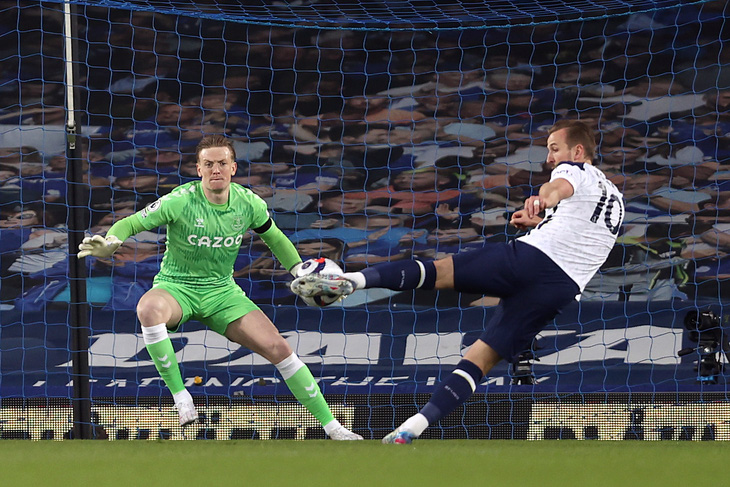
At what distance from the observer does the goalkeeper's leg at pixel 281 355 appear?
4680 millimetres

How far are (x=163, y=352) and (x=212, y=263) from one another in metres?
0.54

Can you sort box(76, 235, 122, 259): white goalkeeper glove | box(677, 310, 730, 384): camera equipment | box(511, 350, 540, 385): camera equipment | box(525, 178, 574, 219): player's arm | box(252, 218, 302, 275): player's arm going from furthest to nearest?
box(511, 350, 540, 385): camera equipment
box(677, 310, 730, 384): camera equipment
box(252, 218, 302, 275): player's arm
box(76, 235, 122, 259): white goalkeeper glove
box(525, 178, 574, 219): player's arm

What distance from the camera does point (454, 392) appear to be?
3.97 m

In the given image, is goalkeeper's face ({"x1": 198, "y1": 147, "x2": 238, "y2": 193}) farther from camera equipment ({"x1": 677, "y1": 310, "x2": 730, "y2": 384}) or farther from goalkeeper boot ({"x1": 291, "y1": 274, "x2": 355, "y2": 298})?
camera equipment ({"x1": 677, "y1": 310, "x2": 730, "y2": 384})

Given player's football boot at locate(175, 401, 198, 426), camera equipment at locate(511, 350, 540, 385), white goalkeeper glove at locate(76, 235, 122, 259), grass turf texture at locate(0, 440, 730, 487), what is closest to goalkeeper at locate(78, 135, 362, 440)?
player's football boot at locate(175, 401, 198, 426)

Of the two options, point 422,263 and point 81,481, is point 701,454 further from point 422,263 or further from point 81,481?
point 81,481

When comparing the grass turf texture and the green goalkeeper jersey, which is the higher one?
the green goalkeeper jersey

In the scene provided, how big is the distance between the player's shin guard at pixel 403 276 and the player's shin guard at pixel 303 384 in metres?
1.11

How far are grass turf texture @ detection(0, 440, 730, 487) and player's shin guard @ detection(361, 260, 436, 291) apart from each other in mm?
691

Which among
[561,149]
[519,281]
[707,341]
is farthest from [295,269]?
[707,341]

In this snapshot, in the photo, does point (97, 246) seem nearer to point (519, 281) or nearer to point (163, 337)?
point (163, 337)

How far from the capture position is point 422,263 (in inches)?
149

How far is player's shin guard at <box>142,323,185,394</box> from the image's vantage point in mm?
4455

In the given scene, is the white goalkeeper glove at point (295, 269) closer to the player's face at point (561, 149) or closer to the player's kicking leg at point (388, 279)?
the player's kicking leg at point (388, 279)
